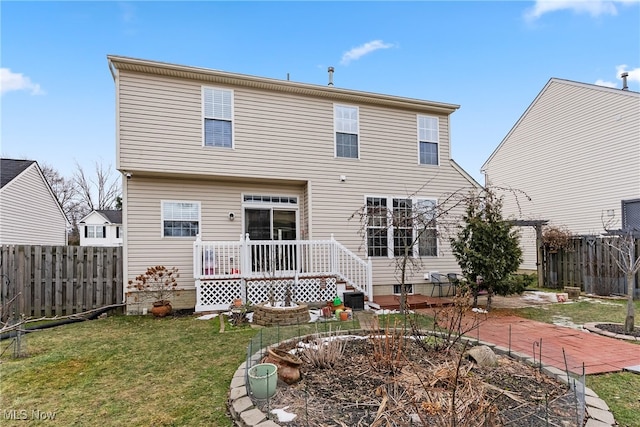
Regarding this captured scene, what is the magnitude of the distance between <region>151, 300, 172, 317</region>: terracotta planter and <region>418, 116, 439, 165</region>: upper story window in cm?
825

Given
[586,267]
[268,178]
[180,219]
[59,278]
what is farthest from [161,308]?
[586,267]

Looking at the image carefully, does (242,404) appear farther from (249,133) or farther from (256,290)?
Answer: (249,133)

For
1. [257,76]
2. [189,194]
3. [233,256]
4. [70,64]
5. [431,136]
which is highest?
[70,64]

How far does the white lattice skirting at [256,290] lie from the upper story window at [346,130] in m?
3.81

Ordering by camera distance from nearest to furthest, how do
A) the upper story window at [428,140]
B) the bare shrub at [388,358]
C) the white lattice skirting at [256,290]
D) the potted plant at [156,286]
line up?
the bare shrub at [388,358] → the potted plant at [156,286] → the white lattice skirting at [256,290] → the upper story window at [428,140]

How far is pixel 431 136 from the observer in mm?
11086

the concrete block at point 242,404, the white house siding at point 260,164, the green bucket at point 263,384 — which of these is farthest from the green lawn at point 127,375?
the white house siding at point 260,164

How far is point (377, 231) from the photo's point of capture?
1033 centimetres

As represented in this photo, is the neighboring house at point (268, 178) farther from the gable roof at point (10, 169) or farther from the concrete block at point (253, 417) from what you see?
the gable roof at point (10, 169)

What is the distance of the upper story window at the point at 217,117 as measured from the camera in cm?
893

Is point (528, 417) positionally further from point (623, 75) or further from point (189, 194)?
point (623, 75)

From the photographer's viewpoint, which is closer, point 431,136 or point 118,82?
point 118,82

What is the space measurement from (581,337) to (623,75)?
14.1m

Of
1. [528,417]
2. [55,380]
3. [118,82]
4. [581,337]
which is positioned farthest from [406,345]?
[118,82]
